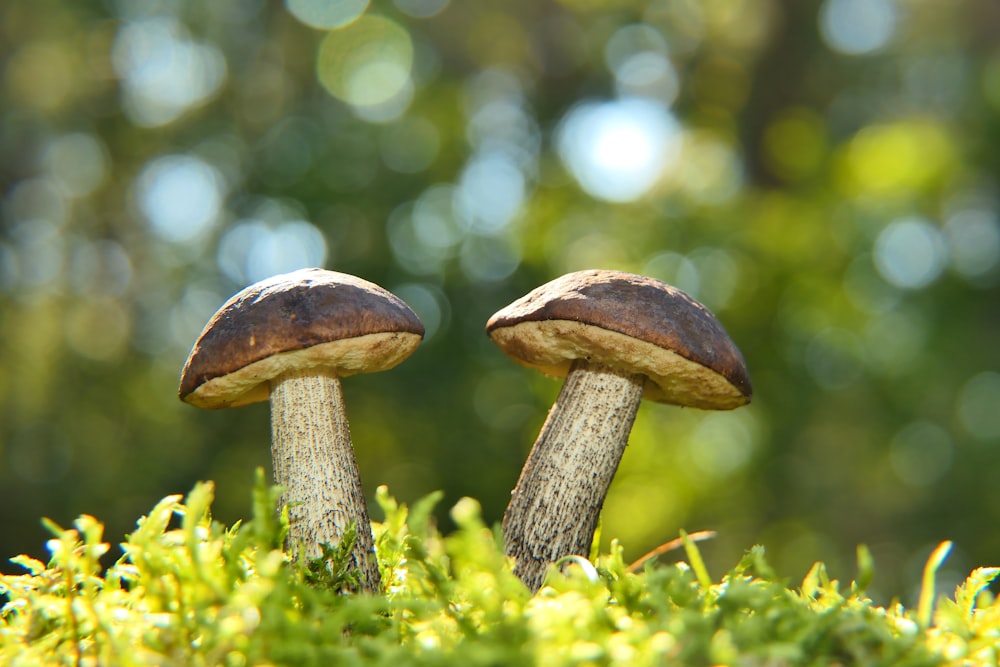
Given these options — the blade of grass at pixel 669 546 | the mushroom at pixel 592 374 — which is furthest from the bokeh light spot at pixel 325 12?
the blade of grass at pixel 669 546

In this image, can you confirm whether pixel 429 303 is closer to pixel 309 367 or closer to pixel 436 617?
pixel 309 367

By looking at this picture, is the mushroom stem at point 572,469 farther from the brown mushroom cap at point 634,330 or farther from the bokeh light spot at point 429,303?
the bokeh light spot at point 429,303

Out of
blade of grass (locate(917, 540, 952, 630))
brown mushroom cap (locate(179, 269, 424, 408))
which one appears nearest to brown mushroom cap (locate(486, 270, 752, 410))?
brown mushroom cap (locate(179, 269, 424, 408))

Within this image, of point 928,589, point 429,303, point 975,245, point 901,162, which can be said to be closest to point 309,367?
point 928,589

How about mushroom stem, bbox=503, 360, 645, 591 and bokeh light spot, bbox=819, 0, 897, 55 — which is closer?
mushroom stem, bbox=503, 360, 645, 591

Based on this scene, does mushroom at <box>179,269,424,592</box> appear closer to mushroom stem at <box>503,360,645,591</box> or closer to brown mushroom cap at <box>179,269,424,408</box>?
brown mushroom cap at <box>179,269,424,408</box>

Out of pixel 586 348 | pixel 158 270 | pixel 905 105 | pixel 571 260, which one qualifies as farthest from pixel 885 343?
pixel 158 270

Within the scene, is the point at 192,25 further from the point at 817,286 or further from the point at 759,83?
the point at 817,286
